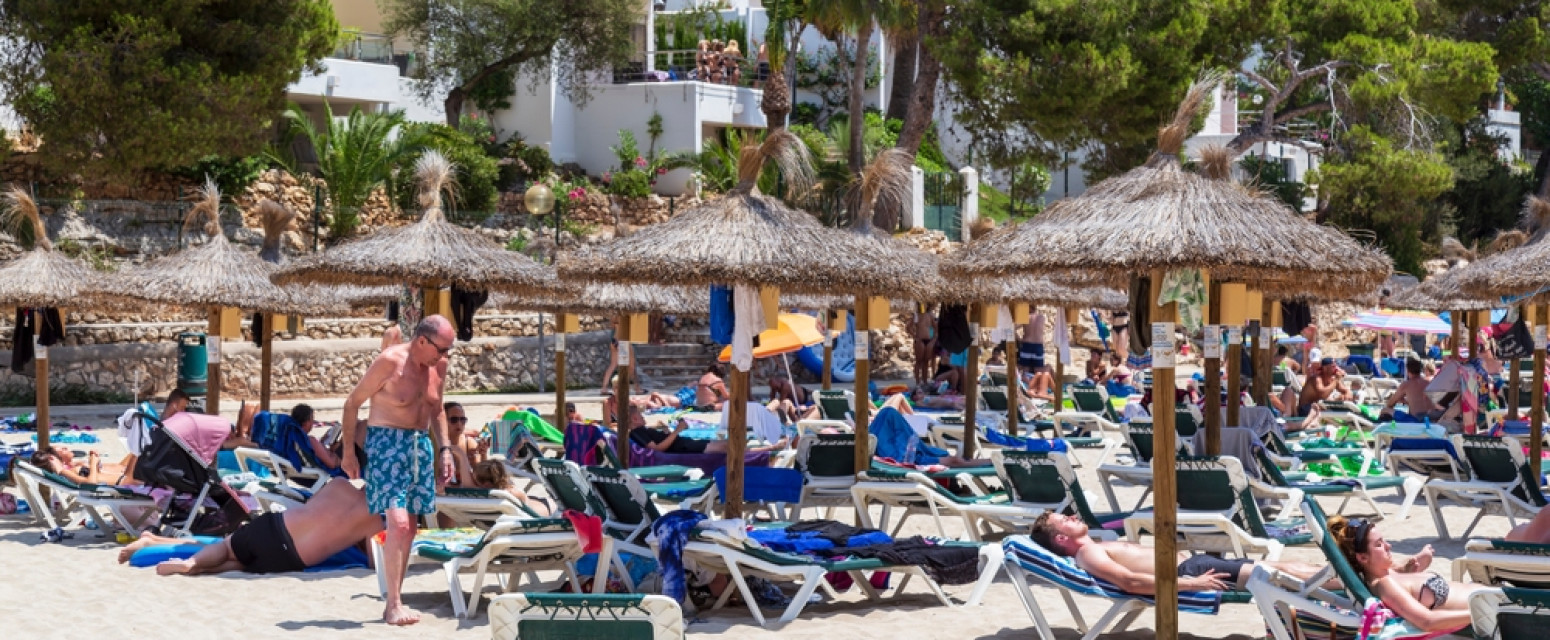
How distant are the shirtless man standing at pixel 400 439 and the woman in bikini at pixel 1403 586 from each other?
13.0 ft

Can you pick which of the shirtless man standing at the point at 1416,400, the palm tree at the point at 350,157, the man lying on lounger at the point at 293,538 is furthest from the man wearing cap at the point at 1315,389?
the palm tree at the point at 350,157

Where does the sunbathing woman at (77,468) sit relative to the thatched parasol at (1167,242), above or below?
below

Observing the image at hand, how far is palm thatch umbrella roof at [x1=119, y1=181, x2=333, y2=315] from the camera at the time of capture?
→ 13711mm

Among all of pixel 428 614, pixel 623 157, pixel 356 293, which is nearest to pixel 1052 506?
pixel 428 614

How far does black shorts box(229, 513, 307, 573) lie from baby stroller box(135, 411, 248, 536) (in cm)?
106

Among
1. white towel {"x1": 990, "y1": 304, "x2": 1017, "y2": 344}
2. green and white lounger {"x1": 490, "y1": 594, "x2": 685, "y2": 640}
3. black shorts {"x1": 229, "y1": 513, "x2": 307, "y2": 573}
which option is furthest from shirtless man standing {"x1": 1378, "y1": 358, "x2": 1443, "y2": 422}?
green and white lounger {"x1": 490, "y1": 594, "x2": 685, "y2": 640}

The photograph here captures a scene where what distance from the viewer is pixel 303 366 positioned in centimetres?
2261

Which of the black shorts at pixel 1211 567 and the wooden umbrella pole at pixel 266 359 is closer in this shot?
the black shorts at pixel 1211 567

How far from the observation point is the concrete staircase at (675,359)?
25719 mm

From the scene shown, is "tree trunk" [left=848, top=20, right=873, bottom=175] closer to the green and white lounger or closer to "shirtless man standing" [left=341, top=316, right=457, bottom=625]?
"shirtless man standing" [left=341, top=316, right=457, bottom=625]

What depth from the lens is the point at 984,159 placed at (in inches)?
1168

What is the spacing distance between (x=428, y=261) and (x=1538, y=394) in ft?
27.6

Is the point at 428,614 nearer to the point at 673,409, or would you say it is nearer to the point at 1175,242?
the point at 1175,242

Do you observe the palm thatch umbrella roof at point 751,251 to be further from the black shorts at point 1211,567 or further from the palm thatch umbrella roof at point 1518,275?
the palm thatch umbrella roof at point 1518,275
